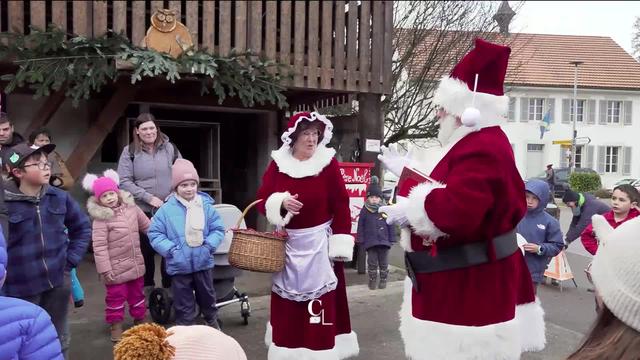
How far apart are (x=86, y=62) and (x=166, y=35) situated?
3.27 ft

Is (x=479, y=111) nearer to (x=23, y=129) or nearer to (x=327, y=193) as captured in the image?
(x=327, y=193)

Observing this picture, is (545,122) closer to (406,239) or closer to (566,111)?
(566,111)

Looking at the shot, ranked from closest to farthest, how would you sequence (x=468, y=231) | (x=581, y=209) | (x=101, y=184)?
(x=468, y=231) → (x=101, y=184) → (x=581, y=209)

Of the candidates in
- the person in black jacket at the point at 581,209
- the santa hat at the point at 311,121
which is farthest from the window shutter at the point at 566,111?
the santa hat at the point at 311,121

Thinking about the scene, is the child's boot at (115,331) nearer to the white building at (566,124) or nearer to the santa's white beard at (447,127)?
the santa's white beard at (447,127)

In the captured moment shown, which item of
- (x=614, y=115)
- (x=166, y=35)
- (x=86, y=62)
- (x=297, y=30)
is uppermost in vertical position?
(x=614, y=115)

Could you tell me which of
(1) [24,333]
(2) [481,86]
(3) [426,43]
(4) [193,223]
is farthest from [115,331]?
(3) [426,43]

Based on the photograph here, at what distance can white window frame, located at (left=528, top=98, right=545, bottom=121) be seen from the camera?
107ft

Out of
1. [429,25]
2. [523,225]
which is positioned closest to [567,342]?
[523,225]

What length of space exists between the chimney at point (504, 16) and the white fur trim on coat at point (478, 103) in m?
13.2

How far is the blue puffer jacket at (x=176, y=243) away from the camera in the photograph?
469 centimetres

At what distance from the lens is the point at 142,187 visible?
5.72m

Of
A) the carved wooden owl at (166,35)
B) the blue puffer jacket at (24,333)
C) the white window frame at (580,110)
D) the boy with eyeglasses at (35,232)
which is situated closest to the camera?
the blue puffer jacket at (24,333)

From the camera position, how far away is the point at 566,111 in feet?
110
